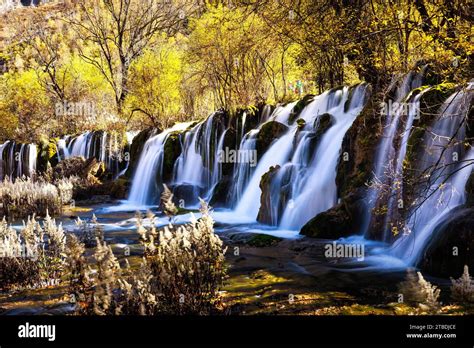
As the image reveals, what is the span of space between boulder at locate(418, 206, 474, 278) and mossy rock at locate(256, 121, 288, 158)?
33.0 ft

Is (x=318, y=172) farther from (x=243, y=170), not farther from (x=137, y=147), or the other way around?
(x=137, y=147)

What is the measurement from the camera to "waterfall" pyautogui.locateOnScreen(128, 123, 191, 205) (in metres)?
21.9

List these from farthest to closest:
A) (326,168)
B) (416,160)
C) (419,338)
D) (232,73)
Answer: (232,73), (326,168), (416,160), (419,338)

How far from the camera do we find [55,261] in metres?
8.22

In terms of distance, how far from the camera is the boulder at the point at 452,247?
7621 mm

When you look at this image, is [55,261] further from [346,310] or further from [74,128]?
[74,128]

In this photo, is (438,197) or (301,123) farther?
(301,123)

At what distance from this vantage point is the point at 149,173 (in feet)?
74.9

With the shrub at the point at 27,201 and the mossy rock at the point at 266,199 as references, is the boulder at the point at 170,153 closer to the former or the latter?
the shrub at the point at 27,201

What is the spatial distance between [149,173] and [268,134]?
718 centimetres

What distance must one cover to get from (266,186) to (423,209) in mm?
5751

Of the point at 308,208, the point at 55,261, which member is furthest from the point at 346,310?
the point at 308,208

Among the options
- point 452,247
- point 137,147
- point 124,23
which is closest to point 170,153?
point 137,147

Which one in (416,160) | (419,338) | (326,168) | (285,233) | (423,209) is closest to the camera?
(419,338)
